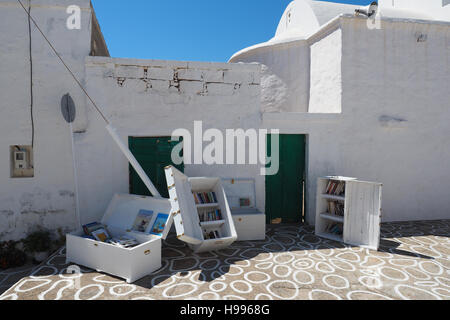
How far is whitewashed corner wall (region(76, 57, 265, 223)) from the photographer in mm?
4938

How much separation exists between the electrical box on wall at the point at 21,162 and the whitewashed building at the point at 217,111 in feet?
0.10

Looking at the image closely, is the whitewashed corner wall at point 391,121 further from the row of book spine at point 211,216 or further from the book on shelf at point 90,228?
the book on shelf at point 90,228

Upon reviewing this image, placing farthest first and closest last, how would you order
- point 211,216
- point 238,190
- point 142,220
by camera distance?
point 238,190 < point 211,216 < point 142,220

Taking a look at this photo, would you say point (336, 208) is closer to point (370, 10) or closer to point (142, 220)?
point (142, 220)

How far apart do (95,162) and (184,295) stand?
128 inches

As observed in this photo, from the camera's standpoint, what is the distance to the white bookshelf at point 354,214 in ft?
14.5

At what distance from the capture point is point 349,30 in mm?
5645

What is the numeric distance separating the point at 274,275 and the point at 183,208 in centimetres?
162

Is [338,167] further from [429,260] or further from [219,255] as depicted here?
[219,255]

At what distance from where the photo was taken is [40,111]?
4.84 metres

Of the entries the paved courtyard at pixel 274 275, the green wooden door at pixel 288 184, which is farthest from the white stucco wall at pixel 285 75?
the paved courtyard at pixel 274 275

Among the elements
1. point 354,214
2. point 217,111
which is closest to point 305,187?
point 354,214

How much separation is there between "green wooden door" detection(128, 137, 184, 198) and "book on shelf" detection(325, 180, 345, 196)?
Result: 128 inches

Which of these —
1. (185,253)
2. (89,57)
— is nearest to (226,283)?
(185,253)
